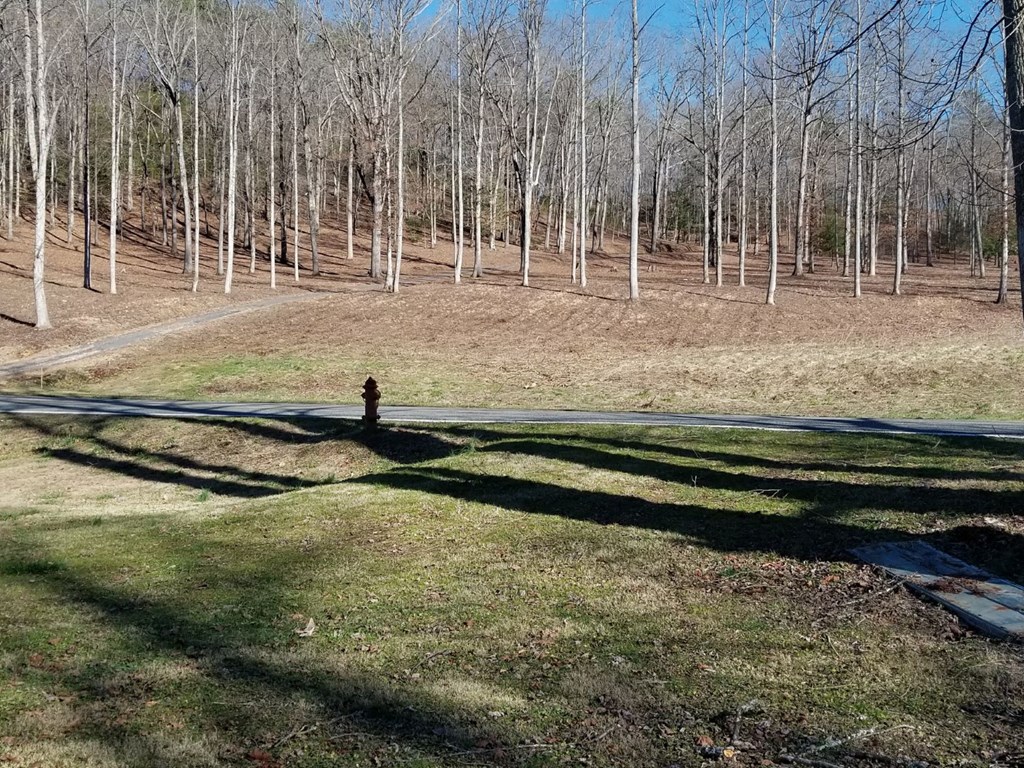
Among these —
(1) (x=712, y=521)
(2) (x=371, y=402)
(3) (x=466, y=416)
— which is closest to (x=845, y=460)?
(1) (x=712, y=521)

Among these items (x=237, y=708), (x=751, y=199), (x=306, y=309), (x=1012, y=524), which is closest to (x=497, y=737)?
(x=237, y=708)

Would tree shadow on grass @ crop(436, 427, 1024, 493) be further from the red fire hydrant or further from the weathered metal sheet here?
the weathered metal sheet

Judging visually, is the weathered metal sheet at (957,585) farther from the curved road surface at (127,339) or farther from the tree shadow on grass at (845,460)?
the curved road surface at (127,339)

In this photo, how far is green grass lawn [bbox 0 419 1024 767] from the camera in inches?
162

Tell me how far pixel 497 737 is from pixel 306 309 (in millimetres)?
31321

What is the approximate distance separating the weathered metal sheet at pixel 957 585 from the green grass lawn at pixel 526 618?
16cm

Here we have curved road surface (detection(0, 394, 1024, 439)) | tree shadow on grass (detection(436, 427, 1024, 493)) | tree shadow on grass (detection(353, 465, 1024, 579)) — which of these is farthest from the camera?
curved road surface (detection(0, 394, 1024, 439))

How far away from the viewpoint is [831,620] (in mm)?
5637

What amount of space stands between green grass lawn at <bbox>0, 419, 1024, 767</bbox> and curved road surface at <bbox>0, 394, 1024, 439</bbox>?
2.16 m

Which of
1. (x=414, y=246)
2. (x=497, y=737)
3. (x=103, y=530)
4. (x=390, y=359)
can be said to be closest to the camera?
(x=497, y=737)

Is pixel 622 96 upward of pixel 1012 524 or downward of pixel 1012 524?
upward

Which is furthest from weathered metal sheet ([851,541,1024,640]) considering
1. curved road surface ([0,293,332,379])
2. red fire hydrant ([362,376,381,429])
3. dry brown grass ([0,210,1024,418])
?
curved road surface ([0,293,332,379])

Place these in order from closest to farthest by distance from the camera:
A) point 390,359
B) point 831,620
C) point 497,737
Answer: point 497,737 < point 831,620 < point 390,359

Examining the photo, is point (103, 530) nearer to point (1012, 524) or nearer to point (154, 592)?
point (154, 592)
